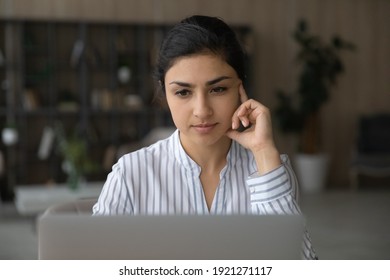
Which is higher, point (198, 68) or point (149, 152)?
point (198, 68)

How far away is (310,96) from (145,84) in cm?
204

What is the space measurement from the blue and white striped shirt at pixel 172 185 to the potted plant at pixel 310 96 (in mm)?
6155

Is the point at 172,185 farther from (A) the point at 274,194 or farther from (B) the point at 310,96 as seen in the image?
(B) the point at 310,96

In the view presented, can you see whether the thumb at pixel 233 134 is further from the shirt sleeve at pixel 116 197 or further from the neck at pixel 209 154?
the shirt sleeve at pixel 116 197

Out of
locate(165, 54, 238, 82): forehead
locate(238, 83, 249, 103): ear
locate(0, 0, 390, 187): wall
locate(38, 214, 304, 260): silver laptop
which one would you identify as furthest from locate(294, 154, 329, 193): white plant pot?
locate(38, 214, 304, 260): silver laptop

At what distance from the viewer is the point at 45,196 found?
5.16 m

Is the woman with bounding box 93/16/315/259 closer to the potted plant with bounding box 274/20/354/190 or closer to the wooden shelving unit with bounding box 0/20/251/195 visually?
the wooden shelving unit with bounding box 0/20/251/195

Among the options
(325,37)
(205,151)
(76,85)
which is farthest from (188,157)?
(325,37)

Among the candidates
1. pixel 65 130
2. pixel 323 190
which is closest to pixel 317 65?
pixel 323 190

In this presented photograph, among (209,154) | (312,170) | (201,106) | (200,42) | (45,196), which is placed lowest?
(312,170)

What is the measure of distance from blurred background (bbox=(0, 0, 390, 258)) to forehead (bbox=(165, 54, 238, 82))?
4791 mm
